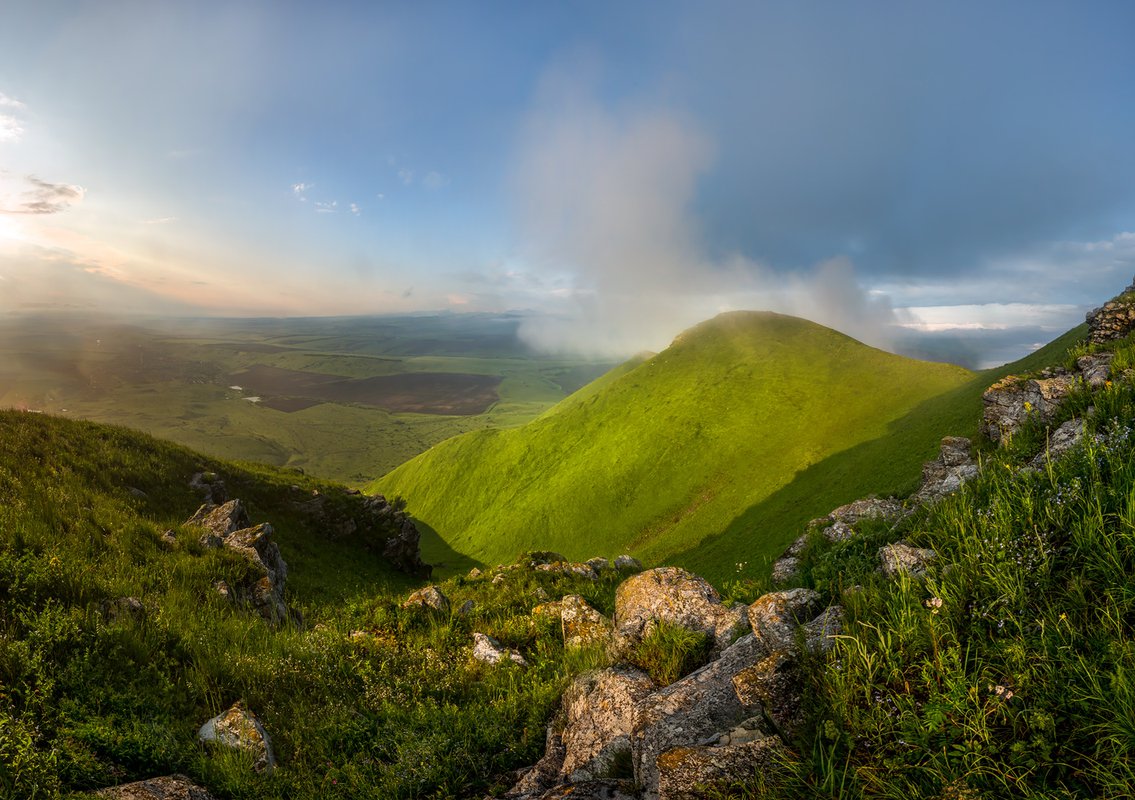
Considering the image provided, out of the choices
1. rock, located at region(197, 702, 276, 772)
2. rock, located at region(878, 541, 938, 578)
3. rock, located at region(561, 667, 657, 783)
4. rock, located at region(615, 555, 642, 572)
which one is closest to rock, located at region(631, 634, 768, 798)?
rock, located at region(561, 667, 657, 783)

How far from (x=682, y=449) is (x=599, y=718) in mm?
110412

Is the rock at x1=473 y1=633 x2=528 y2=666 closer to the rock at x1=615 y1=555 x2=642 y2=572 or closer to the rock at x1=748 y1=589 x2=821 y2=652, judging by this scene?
the rock at x1=748 y1=589 x2=821 y2=652

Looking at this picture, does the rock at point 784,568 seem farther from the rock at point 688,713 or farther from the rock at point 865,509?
the rock at point 688,713

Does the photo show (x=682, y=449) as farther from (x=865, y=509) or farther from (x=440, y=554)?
(x=865, y=509)

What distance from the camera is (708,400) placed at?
12706 centimetres

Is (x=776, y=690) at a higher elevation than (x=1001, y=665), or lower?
lower

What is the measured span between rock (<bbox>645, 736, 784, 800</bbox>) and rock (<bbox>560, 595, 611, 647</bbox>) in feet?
14.4

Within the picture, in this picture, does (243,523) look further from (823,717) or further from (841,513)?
(841,513)

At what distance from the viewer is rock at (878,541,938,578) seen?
5.29 metres

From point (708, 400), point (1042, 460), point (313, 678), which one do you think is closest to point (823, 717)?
point (1042, 460)

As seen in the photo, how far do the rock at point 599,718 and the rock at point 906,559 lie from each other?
374cm

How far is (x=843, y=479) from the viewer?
2943 inches

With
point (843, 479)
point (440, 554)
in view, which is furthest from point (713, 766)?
point (440, 554)

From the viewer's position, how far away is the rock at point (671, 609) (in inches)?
295
